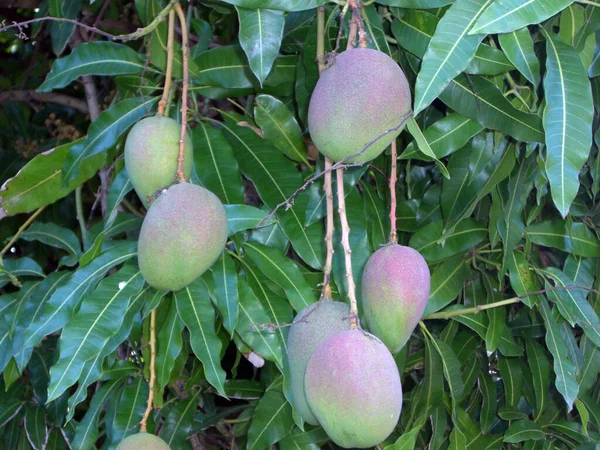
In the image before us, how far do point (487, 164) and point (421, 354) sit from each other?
53cm

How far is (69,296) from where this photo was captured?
4.41 ft

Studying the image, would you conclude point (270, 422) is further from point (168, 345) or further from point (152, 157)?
point (152, 157)

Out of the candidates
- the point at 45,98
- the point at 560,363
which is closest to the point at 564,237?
the point at 560,363

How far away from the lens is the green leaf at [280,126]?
1.45m

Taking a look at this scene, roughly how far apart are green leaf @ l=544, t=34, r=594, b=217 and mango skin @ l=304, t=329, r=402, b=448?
1.01ft

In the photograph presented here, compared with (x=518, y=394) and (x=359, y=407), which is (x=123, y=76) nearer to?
(x=359, y=407)

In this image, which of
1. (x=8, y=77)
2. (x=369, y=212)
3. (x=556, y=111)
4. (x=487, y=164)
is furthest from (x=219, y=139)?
(x=8, y=77)

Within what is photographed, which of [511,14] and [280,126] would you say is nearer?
[511,14]

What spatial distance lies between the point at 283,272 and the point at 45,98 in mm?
1287

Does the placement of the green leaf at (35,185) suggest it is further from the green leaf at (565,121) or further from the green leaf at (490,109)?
the green leaf at (565,121)

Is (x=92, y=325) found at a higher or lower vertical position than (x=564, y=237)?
higher

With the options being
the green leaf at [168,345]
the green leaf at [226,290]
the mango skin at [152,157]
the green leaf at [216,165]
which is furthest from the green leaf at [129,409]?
the mango skin at [152,157]

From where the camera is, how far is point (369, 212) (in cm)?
156

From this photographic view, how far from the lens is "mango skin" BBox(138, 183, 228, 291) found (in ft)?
3.21
